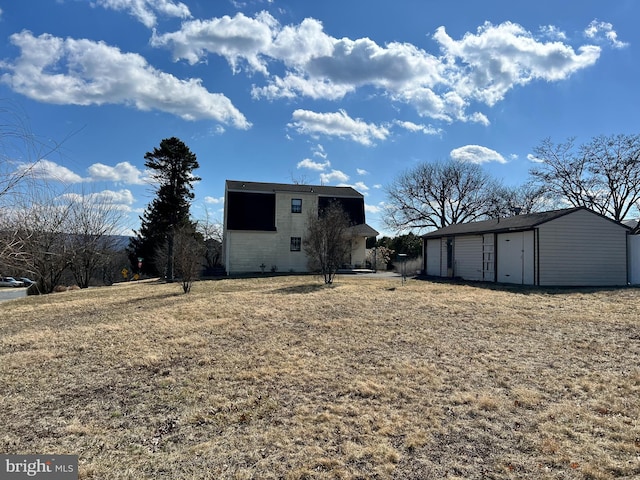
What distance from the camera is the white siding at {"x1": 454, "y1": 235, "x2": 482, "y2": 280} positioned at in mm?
20000

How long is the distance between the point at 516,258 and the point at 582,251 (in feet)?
8.34

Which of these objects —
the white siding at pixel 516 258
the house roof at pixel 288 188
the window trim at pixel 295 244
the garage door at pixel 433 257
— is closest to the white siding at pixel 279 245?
the window trim at pixel 295 244

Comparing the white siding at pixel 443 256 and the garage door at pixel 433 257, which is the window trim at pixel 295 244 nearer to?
the garage door at pixel 433 257

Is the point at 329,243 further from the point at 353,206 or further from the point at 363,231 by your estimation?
the point at 353,206

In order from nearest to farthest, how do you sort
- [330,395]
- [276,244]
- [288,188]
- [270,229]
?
[330,395], [270,229], [276,244], [288,188]

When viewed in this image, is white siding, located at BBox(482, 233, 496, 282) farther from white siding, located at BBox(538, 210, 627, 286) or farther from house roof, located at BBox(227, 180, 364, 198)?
house roof, located at BBox(227, 180, 364, 198)

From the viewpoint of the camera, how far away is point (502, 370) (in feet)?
18.2

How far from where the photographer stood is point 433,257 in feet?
80.3

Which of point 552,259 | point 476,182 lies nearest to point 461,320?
point 552,259

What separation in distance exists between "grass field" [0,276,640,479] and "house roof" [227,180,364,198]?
1786 centimetres

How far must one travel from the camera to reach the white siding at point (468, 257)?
20.0 meters

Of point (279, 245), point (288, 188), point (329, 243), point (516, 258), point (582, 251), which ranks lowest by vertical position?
point (516, 258)

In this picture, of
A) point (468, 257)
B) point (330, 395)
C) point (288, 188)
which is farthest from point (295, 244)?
point (330, 395)

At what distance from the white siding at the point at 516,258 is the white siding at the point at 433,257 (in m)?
5.23
